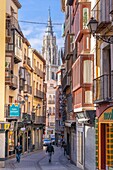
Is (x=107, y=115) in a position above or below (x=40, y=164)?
above

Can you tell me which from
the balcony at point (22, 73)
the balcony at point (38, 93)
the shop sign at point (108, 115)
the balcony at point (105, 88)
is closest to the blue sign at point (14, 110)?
the balcony at point (22, 73)

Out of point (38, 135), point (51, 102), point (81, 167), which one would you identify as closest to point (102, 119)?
point (81, 167)

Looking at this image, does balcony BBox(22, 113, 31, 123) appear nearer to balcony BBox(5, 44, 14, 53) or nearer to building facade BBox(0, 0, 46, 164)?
building facade BBox(0, 0, 46, 164)

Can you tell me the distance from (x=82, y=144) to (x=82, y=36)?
5830 mm

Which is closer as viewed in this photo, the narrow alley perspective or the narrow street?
the narrow alley perspective

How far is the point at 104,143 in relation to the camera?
53.6 ft

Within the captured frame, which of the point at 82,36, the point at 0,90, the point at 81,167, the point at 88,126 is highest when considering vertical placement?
the point at 82,36

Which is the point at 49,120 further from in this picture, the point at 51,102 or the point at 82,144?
the point at 82,144

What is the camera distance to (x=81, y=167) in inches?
907

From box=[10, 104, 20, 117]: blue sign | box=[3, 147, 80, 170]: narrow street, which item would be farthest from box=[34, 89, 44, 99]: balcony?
box=[10, 104, 20, 117]: blue sign

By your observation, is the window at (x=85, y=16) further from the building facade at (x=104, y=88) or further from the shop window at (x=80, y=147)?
the shop window at (x=80, y=147)

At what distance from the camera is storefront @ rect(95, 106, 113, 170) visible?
15.4m

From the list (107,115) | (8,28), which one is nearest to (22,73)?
(8,28)

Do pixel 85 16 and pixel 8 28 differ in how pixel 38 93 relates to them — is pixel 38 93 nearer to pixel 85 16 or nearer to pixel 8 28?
pixel 8 28
